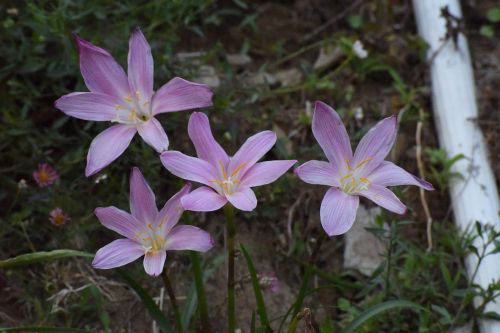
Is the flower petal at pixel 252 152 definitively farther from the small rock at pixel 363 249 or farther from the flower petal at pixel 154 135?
the small rock at pixel 363 249

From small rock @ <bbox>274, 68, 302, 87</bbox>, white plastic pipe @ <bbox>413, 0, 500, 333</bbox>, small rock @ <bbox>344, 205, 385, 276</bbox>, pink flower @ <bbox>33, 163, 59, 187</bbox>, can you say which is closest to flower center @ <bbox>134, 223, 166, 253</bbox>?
pink flower @ <bbox>33, 163, 59, 187</bbox>

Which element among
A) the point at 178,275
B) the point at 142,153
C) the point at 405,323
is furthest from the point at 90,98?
the point at 405,323

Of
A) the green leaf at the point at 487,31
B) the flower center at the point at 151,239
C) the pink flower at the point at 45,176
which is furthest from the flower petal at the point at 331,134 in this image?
the green leaf at the point at 487,31

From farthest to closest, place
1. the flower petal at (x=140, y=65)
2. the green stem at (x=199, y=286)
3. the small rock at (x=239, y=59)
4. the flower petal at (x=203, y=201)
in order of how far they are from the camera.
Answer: the small rock at (x=239, y=59) → the green stem at (x=199, y=286) → the flower petal at (x=140, y=65) → the flower petal at (x=203, y=201)

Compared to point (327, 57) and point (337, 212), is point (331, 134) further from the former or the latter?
point (327, 57)

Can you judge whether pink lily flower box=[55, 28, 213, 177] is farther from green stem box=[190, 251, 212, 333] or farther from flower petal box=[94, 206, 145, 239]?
green stem box=[190, 251, 212, 333]
